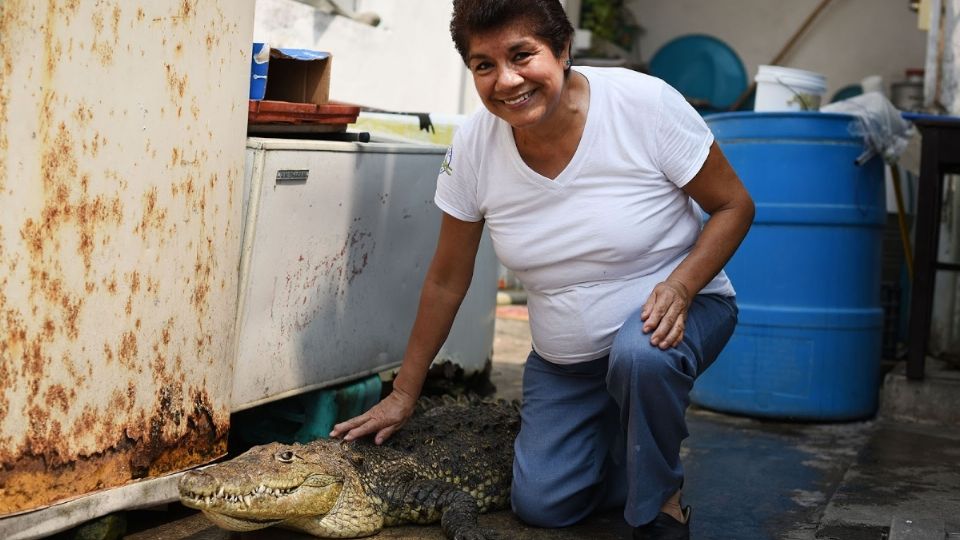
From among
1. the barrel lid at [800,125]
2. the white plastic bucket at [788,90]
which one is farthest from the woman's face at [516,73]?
the white plastic bucket at [788,90]

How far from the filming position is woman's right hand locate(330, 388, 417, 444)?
10.3 feet

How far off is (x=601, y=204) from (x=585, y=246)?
0.39ft

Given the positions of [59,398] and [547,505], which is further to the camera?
[547,505]

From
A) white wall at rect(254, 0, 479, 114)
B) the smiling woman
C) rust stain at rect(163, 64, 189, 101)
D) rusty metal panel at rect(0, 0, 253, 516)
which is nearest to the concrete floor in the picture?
the smiling woman

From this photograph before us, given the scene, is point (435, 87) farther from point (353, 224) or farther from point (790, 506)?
point (790, 506)

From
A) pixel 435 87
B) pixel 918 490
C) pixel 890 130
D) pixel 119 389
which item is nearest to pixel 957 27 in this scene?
pixel 890 130

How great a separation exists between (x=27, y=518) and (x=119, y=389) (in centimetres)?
36

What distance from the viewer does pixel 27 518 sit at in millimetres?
2465

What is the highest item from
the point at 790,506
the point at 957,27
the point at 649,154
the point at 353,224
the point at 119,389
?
the point at 957,27

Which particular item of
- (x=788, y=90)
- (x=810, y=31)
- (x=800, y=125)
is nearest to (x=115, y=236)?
(x=800, y=125)

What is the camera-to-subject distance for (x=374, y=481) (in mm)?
3016

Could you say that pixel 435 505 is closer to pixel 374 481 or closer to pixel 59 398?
pixel 374 481

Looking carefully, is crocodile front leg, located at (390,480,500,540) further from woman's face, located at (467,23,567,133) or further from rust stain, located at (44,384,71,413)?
woman's face, located at (467,23,567,133)

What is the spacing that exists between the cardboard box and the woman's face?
80 cm
